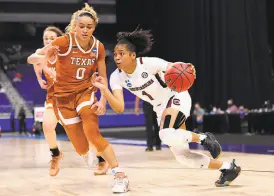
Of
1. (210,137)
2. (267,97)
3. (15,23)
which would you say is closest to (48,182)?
(210,137)

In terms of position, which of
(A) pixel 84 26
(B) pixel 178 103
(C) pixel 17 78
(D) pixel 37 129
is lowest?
(D) pixel 37 129

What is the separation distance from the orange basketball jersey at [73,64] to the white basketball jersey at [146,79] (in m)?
0.28

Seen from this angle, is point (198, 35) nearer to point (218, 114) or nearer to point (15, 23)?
point (218, 114)

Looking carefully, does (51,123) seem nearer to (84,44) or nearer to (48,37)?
(48,37)

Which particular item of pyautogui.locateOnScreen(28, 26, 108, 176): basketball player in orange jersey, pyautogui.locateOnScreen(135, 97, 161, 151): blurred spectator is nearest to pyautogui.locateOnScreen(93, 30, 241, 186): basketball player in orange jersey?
pyautogui.locateOnScreen(28, 26, 108, 176): basketball player in orange jersey

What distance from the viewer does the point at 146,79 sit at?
189 inches

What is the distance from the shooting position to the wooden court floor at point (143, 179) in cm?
452

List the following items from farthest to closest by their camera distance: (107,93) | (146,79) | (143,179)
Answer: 1. (143,179)
2. (146,79)
3. (107,93)

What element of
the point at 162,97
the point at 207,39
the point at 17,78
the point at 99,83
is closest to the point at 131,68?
the point at 162,97

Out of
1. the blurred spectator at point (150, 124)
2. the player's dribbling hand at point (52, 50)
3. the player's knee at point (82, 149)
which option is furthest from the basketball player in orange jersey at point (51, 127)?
the blurred spectator at point (150, 124)

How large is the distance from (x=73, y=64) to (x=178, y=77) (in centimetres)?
104

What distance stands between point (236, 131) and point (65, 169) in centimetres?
891

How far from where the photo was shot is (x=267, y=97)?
17219mm

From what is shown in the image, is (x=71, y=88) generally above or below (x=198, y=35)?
below
